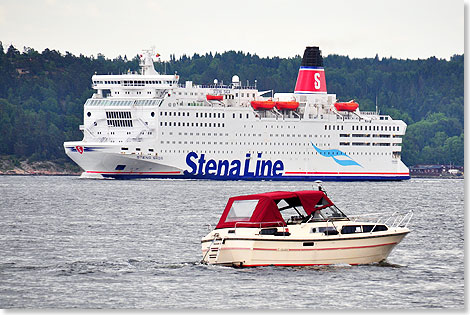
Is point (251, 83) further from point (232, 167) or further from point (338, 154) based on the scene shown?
point (232, 167)

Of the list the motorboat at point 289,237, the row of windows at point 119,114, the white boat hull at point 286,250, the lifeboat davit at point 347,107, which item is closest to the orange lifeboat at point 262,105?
the lifeboat davit at point 347,107

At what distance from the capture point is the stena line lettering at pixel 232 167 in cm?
8931

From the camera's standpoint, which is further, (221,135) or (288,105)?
(288,105)

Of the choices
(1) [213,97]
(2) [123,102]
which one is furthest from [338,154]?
(2) [123,102]

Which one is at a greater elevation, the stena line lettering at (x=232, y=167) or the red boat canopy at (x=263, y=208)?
the red boat canopy at (x=263, y=208)

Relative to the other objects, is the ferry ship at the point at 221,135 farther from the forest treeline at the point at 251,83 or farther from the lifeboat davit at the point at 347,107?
the forest treeline at the point at 251,83

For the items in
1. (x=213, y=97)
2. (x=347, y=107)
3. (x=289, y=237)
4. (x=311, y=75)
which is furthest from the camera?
(x=311, y=75)

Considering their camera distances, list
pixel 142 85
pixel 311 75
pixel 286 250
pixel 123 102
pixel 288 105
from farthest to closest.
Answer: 1. pixel 311 75
2. pixel 288 105
3. pixel 142 85
4. pixel 123 102
5. pixel 286 250

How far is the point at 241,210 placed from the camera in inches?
1186

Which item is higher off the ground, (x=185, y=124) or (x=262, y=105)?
(x=262, y=105)

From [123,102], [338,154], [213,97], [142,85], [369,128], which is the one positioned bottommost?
[338,154]

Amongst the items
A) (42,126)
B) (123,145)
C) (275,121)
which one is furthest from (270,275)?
(42,126)

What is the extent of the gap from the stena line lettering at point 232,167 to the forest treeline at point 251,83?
3907cm

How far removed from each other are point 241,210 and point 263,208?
0.73m
